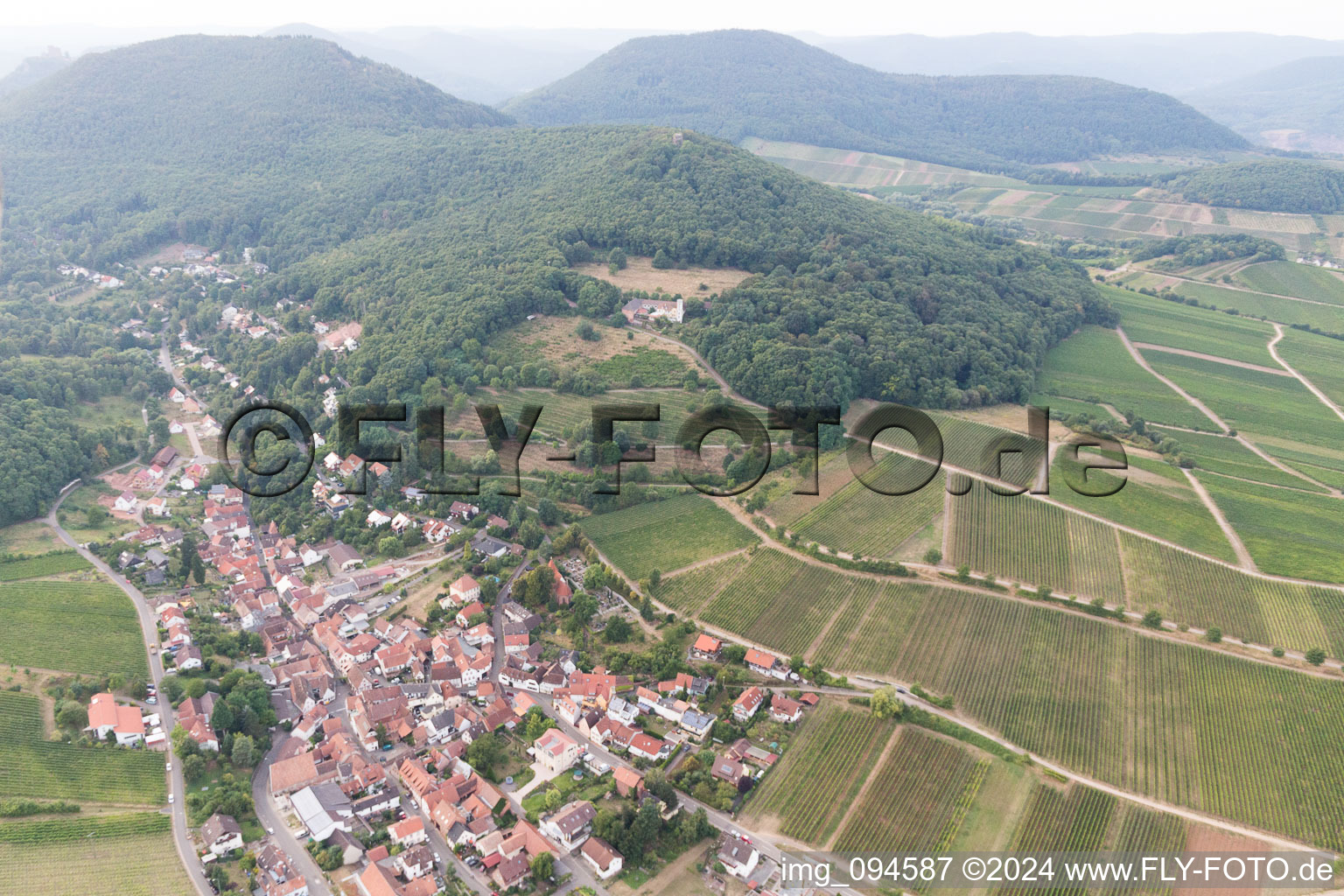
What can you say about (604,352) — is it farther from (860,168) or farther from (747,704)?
(860,168)

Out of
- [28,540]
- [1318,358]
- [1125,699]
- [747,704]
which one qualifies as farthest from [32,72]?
[1318,358]

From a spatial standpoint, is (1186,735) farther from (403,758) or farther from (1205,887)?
(403,758)

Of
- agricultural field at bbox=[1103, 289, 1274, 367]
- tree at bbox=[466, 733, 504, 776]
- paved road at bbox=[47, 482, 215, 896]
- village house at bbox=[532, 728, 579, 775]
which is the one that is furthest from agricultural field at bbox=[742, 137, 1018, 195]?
tree at bbox=[466, 733, 504, 776]

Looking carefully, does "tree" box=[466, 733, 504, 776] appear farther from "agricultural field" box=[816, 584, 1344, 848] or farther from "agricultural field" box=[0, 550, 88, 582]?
"agricultural field" box=[0, 550, 88, 582]

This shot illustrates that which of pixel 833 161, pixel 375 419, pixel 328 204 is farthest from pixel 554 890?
pixel 833 161

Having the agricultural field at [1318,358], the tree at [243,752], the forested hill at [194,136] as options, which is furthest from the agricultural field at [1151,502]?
the forested hill at [194,136]

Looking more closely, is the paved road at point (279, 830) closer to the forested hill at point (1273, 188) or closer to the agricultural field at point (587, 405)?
the agricultural field at point (587, 405)
